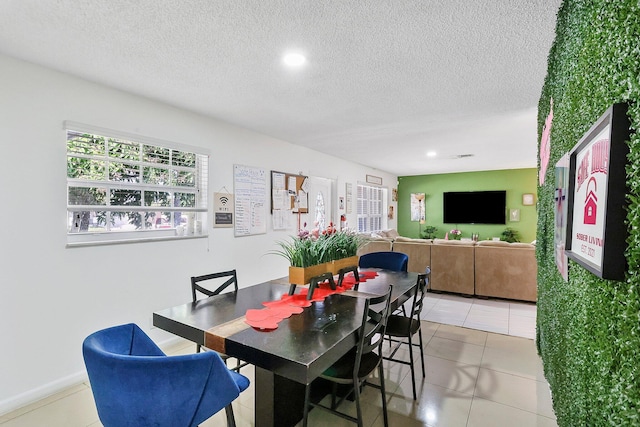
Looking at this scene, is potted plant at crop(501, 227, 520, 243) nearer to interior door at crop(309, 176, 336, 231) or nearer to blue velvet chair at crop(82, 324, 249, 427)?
interior door at crop(309, 176, 336, 231)

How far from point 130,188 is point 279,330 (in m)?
2.18

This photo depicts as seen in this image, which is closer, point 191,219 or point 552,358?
point 552,358

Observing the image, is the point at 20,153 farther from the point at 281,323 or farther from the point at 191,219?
the point at 281,323

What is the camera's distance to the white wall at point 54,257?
2188mm

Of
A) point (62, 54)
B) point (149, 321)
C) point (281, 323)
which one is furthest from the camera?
point (149, 321)

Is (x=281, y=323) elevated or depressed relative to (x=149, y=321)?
elevated

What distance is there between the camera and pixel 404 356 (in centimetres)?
298

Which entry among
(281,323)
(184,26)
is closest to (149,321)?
(281,323)

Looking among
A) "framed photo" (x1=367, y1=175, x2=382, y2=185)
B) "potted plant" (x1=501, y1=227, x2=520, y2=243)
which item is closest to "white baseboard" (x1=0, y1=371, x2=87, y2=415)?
"framed photo" (x1=367, y1=175, x2=382, y2=185)

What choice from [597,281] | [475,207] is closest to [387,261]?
[597,281]

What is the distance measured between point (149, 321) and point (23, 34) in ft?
7.80

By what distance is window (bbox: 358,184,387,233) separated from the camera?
23.3 ft

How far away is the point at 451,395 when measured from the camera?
2.35 meters

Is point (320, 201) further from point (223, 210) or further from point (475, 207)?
point (475, 207)
